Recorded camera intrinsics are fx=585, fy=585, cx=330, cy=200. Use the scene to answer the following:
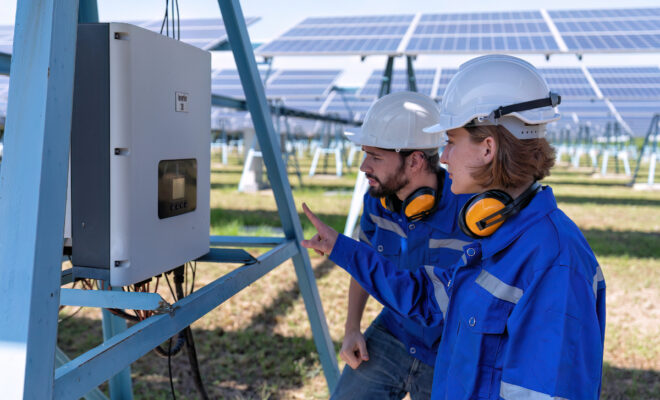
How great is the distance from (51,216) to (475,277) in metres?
0.88

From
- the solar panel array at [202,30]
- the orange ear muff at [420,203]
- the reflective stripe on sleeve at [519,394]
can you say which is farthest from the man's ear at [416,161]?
the solar panel array at [202,30]

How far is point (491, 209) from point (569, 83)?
1162 cm

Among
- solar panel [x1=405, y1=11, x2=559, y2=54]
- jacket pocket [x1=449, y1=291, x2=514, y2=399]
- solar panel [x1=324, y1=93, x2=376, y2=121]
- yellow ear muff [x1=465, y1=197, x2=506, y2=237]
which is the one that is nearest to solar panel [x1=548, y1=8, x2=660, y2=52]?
solar panel [x1=405, y1=11, x2=559, y2=54]

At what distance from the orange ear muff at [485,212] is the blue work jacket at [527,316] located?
2cm

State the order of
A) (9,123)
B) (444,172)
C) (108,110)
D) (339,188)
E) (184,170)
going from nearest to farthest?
(9,123), (108,110), (184,170), (444,172), (339,188)

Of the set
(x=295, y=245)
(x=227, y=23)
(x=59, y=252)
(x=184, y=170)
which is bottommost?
(x=295, y=245)

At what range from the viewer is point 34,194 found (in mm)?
934

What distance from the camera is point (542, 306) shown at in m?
1.10

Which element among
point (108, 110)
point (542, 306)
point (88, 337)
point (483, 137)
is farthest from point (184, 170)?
point (88, 337)

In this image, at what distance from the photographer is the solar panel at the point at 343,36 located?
645 centimetres

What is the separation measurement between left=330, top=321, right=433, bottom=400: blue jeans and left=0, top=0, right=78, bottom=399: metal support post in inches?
48.7

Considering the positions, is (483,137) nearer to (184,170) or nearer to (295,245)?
(184,170)

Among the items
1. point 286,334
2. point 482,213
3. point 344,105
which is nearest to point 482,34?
point 286,334

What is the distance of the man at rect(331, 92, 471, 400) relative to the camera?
1.98m
